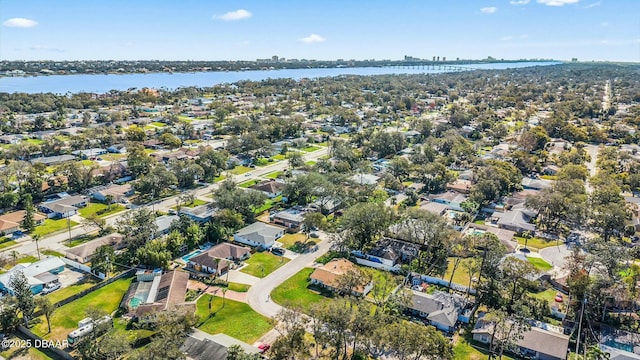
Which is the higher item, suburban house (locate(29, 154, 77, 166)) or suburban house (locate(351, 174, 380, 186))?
suburban house (locate(29, 154, 77, 166))

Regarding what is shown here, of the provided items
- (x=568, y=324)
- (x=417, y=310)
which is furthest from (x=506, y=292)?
(x=417, y=310)

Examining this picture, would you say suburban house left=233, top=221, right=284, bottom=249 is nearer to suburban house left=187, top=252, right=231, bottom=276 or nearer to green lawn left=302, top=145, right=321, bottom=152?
suburban house left=187, top=252, right=231, bottom=276

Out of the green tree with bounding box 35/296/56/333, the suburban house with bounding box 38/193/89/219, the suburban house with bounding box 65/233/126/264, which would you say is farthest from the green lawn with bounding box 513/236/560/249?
the suburban house with bounding box 38/193/89/219

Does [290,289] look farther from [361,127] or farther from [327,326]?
[361,127]

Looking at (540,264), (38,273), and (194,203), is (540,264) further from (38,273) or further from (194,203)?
(38,273)

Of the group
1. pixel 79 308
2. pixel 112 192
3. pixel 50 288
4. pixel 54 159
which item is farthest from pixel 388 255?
pixel 54 159

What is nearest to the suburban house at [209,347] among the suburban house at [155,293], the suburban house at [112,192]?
the suburban house at [155,293]
